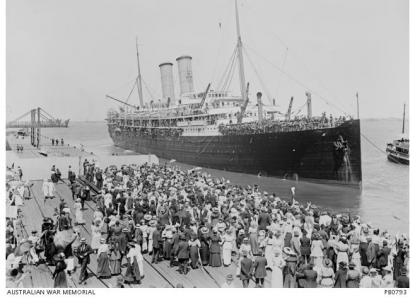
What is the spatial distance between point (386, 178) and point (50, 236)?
33.6m

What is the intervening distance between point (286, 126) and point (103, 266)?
23388mm

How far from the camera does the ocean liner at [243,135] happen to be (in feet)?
94.2

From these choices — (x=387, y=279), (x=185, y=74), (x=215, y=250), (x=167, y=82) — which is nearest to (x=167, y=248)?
(x=215, y=250)

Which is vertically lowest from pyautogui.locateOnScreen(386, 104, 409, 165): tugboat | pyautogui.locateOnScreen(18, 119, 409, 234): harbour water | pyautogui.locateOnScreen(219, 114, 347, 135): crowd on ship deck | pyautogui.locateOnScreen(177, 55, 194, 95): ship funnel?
pyautogui.locateOnScreen(18, 119, 409, 234): harbour water

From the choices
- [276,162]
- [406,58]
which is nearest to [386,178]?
[276,162]

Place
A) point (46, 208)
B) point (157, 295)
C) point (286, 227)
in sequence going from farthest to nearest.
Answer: point (46, 208) < point (286, 227) < point (157, 295)

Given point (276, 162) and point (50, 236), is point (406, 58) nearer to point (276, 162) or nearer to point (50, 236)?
point (50, 236)

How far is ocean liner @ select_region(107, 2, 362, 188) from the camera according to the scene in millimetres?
28719

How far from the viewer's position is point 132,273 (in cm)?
870


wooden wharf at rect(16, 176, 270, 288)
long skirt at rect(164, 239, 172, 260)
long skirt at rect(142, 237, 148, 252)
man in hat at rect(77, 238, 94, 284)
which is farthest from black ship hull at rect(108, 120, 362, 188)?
man in hat at rect(77, 238, 94, 284)

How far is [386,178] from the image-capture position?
3681cm

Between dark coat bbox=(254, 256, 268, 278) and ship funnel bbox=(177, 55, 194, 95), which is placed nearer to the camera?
dark coat bbox=(254, 256, 268, 278)

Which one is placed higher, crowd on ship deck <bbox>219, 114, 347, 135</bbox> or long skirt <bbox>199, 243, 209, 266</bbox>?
crowd on ship deck <bbox>219, 114, 347, 135</bbox>

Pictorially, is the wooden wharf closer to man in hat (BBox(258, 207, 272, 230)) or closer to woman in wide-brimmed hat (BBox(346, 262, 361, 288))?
man in hat (BBox(258, 207, 272, 230))
